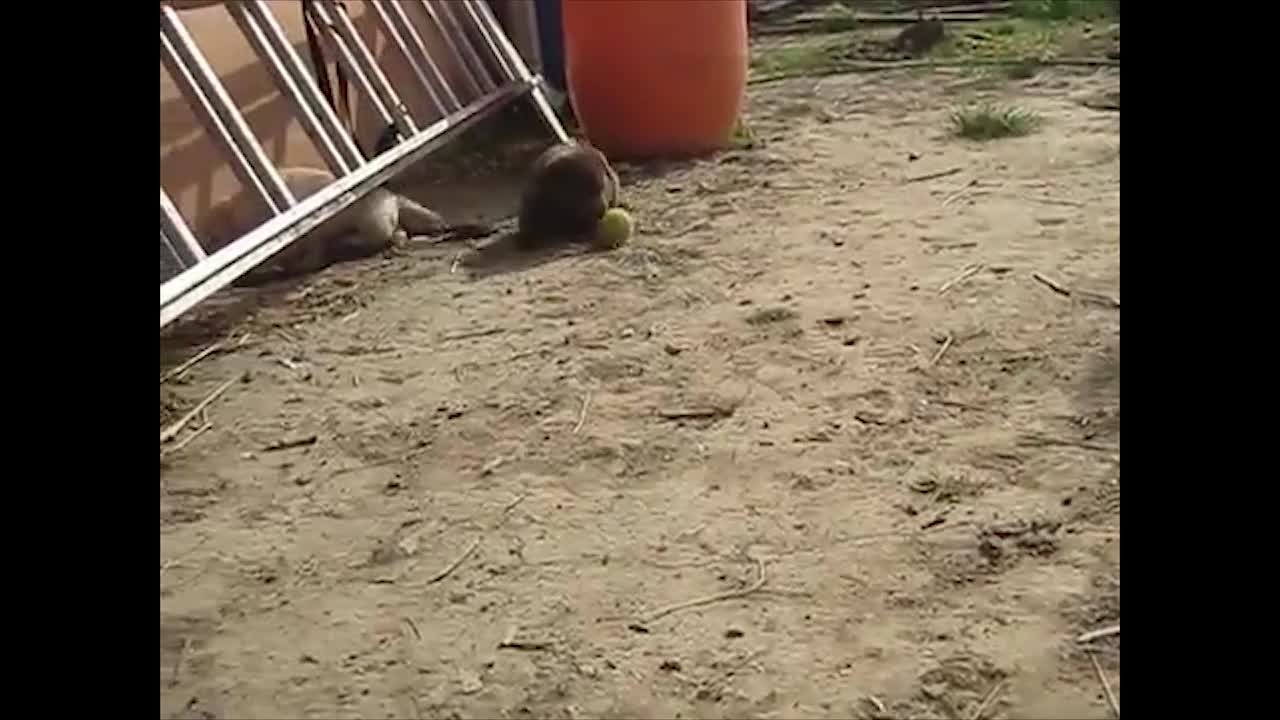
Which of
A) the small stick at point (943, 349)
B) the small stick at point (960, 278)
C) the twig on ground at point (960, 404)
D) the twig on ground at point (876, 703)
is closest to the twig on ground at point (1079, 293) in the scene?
the small stick at point (960, 278)

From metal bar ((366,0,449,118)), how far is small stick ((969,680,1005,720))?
2705mm

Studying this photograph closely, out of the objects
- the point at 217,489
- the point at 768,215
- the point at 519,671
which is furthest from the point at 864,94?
the point at 519,671

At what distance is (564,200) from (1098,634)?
1901mm

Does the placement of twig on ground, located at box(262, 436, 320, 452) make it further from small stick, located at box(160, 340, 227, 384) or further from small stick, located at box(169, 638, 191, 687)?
small stick, located at box(169, 638, 191, 687)

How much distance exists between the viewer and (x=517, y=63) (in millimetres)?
4473

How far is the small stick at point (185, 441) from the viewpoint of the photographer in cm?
236

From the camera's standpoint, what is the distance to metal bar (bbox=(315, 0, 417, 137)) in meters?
3.72

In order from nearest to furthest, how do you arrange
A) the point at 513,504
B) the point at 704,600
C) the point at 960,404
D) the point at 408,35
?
1. the point at 704,600
2. the point at 513,504
3. the point at 960,404
4. the point at 408,35

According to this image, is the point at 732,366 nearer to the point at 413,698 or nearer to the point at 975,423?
the point at 975,423

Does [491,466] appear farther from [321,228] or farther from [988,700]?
[321,228]

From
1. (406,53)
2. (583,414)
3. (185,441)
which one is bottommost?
(583,414)

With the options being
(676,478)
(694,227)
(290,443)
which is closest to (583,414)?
(676,478)

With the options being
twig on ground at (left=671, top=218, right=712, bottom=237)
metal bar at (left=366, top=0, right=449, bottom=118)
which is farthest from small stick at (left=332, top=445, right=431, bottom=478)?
metal bar at (left=366, top=0, right=449, bottom=118)
